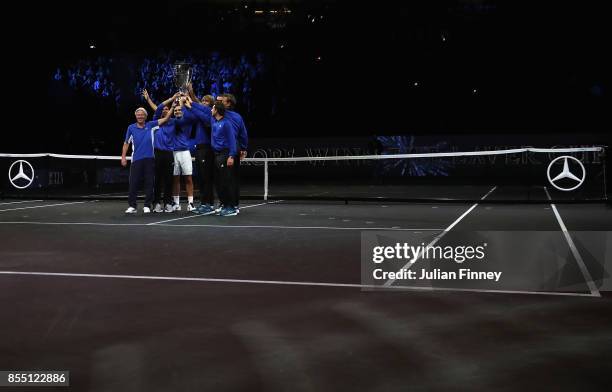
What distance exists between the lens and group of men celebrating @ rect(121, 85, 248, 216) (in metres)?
13.0

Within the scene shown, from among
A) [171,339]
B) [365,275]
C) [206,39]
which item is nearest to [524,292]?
[365,275]

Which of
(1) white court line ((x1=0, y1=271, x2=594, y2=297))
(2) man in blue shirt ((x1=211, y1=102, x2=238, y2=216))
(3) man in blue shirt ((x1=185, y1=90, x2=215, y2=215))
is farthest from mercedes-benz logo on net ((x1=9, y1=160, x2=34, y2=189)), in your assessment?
(1) white court line ((x1=0, y1=271, x2=594, y2=297))

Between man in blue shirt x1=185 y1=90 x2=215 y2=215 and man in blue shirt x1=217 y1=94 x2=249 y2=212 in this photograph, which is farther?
man in blue shirt x1=185 y1=90 x2=215 y2=215

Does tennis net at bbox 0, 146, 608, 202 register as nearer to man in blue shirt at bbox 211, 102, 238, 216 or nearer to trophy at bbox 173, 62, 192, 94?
trophy at bbox 173, 62, 192, 94

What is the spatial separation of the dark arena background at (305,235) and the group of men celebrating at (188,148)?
0.26 feet

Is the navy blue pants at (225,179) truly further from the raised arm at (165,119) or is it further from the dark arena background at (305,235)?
the raised arm at (165,119)

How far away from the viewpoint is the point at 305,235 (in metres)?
9.88

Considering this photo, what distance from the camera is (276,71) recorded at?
133 feet

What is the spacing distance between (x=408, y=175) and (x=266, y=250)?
1006 inches

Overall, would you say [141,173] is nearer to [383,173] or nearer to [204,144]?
[204,144]

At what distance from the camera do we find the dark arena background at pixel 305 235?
12.7 ft

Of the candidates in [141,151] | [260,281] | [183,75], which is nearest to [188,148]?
[141,151]

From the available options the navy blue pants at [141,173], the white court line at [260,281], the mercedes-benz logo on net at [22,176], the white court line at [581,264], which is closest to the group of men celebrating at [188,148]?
the navy blue pants at [141,173]

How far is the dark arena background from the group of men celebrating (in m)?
0.08
